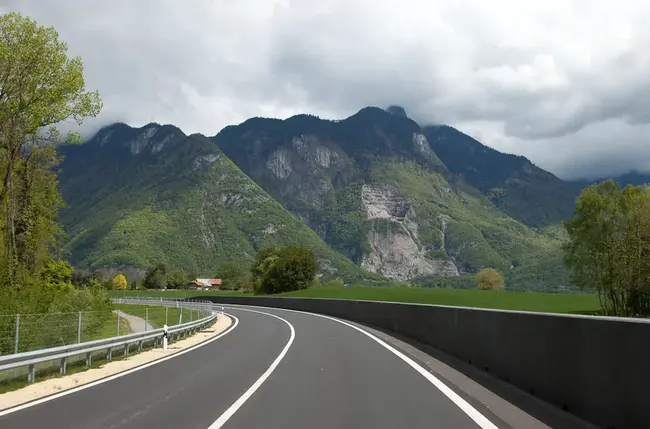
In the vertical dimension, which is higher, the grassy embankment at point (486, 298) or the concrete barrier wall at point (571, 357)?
the concrete barrier wall at point (571, 357)

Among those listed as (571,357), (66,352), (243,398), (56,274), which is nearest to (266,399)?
(243,398)

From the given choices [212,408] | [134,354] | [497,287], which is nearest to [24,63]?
[134,354]

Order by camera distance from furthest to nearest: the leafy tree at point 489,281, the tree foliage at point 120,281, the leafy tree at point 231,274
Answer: the leafy tree at point 231,274 < the tree foliage at point 120,281 < the leafy tree at point 489,281

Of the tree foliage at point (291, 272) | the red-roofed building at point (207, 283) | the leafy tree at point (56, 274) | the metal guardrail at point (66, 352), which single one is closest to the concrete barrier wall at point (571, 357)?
the metal guardrail at point (66, 352)


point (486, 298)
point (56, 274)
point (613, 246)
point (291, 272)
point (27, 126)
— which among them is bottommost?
point (486, 298)

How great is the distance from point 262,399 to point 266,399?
0.06 meters

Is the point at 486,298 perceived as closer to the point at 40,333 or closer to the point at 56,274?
the point at 56,274

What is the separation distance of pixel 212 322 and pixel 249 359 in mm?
21782

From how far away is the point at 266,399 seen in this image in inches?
399

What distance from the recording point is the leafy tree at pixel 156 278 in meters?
164

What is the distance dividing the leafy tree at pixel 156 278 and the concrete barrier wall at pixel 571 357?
156225 millimetres

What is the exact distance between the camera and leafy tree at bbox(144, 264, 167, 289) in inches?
6476

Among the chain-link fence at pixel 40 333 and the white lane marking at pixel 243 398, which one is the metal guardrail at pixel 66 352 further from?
the white lane marking at pixel 243 398

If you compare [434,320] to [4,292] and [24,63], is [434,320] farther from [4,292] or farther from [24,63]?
[24,63]
